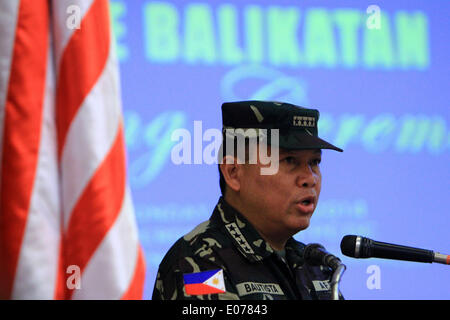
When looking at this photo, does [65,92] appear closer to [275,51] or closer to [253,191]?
[253,191]

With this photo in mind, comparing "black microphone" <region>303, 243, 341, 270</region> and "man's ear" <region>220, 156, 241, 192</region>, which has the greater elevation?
"man's ear" <region>220, 156, 241, 192</region>

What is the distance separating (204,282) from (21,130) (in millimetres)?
733

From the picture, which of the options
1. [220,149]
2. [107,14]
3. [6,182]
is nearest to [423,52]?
[220,149]

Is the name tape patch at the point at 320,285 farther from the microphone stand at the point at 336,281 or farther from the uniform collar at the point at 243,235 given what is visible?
the microphone stand at the point at 336,281

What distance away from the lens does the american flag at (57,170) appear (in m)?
1.54

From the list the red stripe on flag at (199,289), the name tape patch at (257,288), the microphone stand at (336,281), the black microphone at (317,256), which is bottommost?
the name tape patch at (257,288)

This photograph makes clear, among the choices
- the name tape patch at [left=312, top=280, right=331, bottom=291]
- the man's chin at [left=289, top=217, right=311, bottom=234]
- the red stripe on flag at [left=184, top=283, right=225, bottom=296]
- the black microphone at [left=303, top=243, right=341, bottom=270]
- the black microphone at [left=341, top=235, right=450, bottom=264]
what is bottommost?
the name tape patch at [left=312, top=280, right=331, bottom=291]

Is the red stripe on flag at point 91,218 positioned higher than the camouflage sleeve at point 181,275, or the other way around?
the red stripe on flag at point 91,218

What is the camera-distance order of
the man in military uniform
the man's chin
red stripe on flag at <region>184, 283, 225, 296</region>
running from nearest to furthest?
red stripe on flag at <region>184, 283, 225, 296</region> < the man in military uniform < the man's chin

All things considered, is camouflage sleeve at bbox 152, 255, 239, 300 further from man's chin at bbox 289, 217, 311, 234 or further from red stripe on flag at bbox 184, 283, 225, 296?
man's chin at bbox 289, 217, 311, 234

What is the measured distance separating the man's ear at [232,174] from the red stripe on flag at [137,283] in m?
0.74

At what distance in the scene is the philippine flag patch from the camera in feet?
6.51

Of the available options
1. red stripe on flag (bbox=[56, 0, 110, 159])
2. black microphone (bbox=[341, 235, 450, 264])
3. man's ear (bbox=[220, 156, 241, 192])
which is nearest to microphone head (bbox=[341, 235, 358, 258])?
black microphone (bbox=[341, 235, 450, 264])

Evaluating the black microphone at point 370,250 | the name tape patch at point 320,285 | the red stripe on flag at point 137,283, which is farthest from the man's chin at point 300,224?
the red stripe on flag at point 137,283
